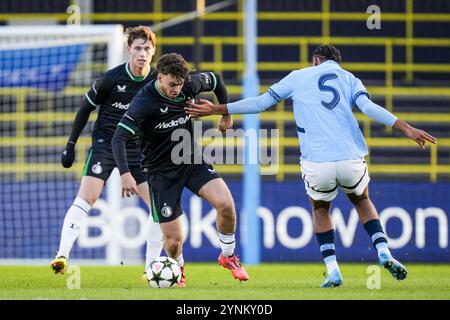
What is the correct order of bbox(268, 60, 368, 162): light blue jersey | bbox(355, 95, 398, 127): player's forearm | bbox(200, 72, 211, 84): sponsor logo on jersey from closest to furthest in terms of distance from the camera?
bbox(355, 95, 398, 127): player's forearm → bbox(268, 60, 368, 162): light blue jersey → bbox(200, 72, 211, 84): sponsor logo on jersey

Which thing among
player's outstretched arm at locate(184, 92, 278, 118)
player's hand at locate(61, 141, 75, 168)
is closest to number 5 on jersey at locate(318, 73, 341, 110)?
player's outstretched arm at locate(184, 92, 278, 118)

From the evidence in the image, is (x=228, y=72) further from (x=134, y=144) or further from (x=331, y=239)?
(x=331, y=239)

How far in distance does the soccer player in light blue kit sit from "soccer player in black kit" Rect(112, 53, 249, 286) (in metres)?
0.41

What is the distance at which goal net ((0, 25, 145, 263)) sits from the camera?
14.0 metres

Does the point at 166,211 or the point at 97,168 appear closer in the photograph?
the point at 166,211

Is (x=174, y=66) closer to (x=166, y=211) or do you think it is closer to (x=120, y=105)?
(x=166, y=211)

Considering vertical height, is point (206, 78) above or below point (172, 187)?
above

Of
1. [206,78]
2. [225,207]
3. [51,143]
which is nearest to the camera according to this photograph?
[225,207]

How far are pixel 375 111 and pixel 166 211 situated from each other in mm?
1974

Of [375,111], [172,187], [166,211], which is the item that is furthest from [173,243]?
[375,111]

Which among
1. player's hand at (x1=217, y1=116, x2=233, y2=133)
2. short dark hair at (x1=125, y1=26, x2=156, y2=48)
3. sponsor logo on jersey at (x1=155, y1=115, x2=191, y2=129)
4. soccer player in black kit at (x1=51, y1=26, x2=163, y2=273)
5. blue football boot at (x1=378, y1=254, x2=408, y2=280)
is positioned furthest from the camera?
soccer player in black kit at (x1=51, y1=26, x2=163, y2=273)

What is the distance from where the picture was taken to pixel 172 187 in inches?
368

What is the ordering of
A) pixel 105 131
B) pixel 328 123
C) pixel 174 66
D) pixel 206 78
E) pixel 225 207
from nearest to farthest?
pixel 328 123
pixel 174 66
pixel 225 207
pixel 206 78
pixel 105 131

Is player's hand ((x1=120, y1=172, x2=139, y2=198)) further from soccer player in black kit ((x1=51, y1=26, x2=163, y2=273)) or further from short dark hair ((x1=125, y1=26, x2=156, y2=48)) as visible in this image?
short dark hair ((x1=125, y1=26, x2=156, y2=48))
